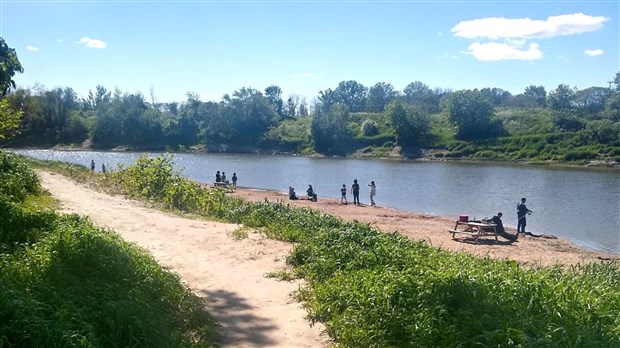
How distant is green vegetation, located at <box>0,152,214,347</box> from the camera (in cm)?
480

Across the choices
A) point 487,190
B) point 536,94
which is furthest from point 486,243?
point 536,94

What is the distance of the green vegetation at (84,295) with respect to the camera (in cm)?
480

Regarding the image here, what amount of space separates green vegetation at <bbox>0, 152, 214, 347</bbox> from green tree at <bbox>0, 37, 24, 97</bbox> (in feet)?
11.6

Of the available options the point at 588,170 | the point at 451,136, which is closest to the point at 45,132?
the point at 451,136

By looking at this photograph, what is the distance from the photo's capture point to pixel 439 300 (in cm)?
655

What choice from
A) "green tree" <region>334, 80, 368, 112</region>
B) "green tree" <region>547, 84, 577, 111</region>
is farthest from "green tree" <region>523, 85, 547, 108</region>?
"green tree" <region>334, 80, 368, 112</region>

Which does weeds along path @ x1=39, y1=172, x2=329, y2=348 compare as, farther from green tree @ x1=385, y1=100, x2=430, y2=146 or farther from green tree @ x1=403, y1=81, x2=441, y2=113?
green tree @ x1=403, y1=81, x2=441, y2=113

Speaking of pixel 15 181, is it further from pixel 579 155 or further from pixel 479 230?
pixel 579 155

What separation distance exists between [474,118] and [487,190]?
52.2 meters

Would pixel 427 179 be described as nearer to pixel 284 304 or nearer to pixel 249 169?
pixel 249 169

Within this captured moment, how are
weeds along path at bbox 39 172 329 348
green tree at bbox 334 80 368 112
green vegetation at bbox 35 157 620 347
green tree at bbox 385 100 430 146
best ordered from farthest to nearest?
green tree at bbox 334 80 368 112, green tree at bbox 385 100 430 146, weeds along path at bbox 39 172 329 348, green vegetation at bbox 35 157 620 347

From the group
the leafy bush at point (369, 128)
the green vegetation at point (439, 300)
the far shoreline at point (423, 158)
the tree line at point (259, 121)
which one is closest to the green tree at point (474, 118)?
the tree line at point (259, 121)

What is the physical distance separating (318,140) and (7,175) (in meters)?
83.5

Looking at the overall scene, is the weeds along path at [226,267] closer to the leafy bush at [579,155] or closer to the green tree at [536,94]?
the leafy bush at [579,155]
